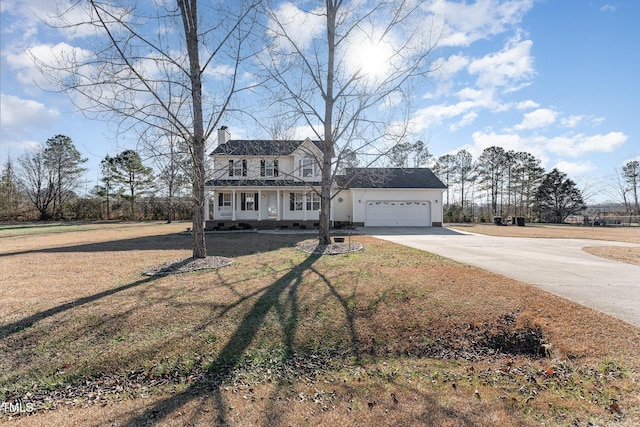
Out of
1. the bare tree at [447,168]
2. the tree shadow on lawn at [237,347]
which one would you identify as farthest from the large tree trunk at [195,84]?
the bare tree at [447,168]

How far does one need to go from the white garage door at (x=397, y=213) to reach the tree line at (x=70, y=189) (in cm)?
2418

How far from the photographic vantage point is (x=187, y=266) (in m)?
8.47

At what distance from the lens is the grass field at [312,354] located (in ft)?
10.1

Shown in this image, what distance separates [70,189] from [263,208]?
30.7 meters

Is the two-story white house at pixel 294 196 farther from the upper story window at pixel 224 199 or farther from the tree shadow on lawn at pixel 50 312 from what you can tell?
the tree shadow on lawn at pixel 50 312

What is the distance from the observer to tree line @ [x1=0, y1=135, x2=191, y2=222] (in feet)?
122

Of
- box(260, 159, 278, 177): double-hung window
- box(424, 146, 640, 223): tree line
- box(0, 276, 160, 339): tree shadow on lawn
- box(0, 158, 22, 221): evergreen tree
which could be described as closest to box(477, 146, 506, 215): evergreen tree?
box(424, 146, 640, 223): tree line

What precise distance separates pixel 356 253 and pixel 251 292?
5158mm

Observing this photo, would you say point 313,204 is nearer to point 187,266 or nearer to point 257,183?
point 257,183

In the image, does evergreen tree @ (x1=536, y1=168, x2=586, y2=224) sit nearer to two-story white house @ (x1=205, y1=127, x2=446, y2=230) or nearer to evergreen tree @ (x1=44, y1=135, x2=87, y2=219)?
two-story white house @ (x1=205, y1=127, x2=446, y2=230)

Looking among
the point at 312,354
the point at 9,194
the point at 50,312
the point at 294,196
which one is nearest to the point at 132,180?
the point at 9,194

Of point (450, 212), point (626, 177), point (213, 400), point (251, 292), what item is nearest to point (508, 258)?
point (251, 292)

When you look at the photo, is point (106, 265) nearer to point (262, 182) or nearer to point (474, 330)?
point (474, 330)

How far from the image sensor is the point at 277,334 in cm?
469
